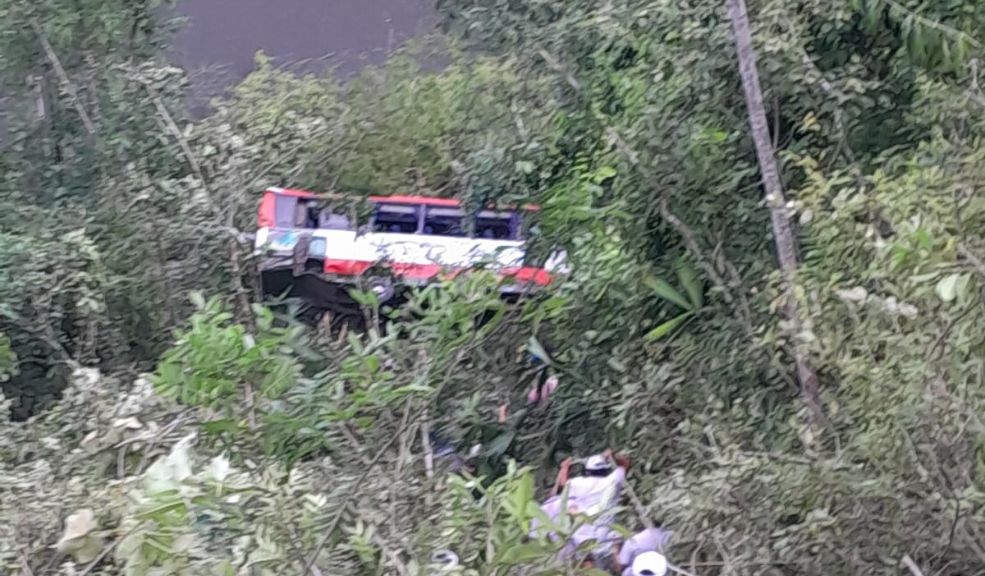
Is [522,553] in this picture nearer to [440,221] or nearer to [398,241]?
[398,241]

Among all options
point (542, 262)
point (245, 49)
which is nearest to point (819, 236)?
point (542, 262)

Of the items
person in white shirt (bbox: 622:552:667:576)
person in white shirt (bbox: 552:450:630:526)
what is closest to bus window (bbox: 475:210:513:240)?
person in white shirt (bbox: 552:450:630:526)

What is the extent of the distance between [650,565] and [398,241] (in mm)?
2424

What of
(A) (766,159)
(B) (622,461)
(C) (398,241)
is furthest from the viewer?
(C) (398,241)

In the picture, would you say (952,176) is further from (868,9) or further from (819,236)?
(868,9)

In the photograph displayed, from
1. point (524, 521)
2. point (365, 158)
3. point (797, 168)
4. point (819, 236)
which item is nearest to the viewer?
point (524, 521)

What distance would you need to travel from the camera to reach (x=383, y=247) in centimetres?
461

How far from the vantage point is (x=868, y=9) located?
10.4 feet

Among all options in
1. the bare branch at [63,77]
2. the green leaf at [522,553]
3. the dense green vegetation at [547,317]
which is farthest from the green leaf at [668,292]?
the bare branch at [63,77]

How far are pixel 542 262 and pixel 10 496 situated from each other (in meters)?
1.92

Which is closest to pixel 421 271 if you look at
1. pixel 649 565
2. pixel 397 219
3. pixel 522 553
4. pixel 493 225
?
pixel 493 225

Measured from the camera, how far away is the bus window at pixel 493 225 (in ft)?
16.6

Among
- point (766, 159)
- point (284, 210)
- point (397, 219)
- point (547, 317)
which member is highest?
point (766, 159)

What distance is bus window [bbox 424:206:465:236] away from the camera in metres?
6.21
